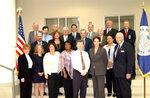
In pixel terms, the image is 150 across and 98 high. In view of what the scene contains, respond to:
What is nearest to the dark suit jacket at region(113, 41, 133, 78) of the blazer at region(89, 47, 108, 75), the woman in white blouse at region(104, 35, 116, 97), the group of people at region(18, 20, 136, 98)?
the group of people at region(18, 20, 136, 98)

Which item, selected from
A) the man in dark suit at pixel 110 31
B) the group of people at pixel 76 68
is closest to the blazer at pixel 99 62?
the group of people at pixel 76 68

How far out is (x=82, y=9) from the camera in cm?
1033

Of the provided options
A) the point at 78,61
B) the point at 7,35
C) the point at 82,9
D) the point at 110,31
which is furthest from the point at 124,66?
the point at 82,9

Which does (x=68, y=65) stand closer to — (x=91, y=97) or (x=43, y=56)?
(x=43, y=56)

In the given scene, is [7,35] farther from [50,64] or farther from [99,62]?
[99,62]

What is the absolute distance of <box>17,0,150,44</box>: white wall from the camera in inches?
390

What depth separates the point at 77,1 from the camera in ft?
34.1

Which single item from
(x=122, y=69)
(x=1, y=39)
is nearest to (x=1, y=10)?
(x=1, y=39)

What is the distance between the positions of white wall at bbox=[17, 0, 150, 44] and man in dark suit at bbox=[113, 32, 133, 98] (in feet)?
19.3

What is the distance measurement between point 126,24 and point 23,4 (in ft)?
22.7

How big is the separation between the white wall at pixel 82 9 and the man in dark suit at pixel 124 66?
231 inches

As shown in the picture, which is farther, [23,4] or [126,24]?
[23,4]

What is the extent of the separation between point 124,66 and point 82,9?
647cm

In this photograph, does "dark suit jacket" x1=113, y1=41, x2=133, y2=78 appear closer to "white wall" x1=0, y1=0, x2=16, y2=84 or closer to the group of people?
the group of people
